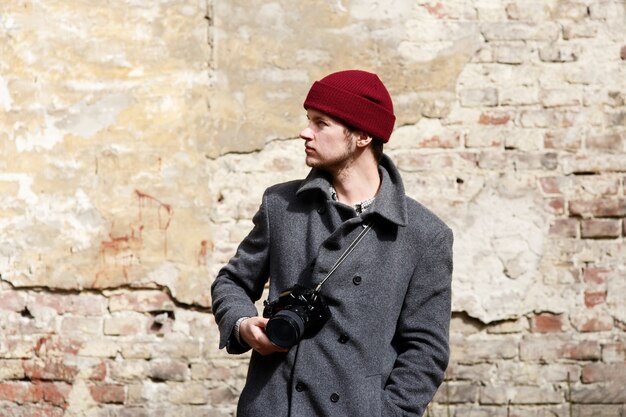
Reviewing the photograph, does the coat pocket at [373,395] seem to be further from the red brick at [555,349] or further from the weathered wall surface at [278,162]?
the red brick at [555,349]

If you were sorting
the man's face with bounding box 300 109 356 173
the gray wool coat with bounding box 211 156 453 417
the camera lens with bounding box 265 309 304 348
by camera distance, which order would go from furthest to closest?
the man's face with bounding box 300 109 356 173
the gray wool coat with bounding box 211 156 453 417
the camera lens with bounding box 265 309 304 348

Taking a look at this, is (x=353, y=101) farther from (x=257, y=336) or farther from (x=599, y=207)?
(x=599, y=207)

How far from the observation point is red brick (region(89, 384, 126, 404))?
4.14 metres

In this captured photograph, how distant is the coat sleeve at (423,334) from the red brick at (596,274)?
183 cm

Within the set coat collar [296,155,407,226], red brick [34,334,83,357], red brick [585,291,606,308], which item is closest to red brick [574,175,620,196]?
red brick [585,291,606,308]

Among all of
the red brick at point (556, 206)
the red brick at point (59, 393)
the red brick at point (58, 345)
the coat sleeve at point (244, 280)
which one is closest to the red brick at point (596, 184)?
the red brick at point (556, 206)

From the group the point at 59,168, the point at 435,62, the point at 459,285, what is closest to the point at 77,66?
the point at 59,168

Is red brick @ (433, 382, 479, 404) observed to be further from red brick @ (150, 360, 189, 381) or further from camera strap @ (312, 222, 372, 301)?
camera strap @ (312, 222, 372, 301)

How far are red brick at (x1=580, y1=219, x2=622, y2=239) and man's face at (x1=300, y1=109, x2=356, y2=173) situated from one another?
1.97 metres

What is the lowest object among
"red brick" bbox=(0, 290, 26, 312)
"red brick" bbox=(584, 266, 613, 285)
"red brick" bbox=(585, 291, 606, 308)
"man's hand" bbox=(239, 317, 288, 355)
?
"red brick" bbox=(0, 290, 26, 312)

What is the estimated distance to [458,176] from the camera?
13.5ft

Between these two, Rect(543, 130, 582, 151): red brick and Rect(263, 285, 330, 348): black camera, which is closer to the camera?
Rect(263, 285, 330, 348): black camera

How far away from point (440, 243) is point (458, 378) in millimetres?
1818

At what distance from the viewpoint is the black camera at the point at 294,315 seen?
226cm
